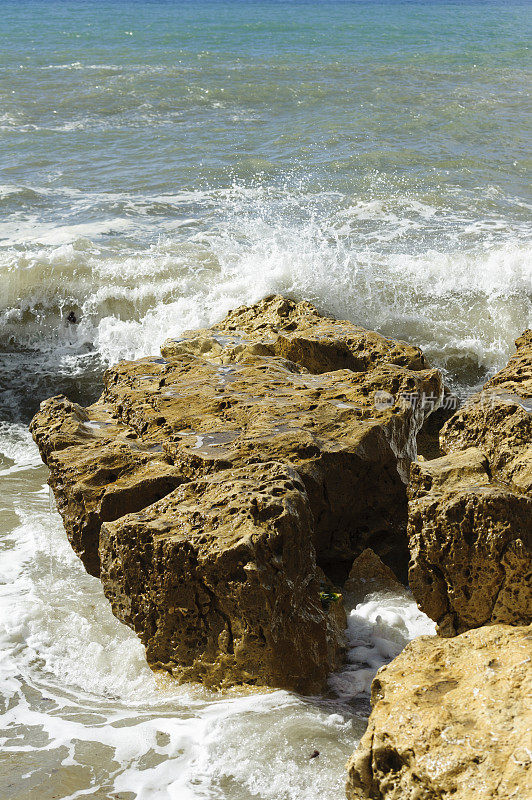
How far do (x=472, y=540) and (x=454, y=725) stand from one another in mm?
929

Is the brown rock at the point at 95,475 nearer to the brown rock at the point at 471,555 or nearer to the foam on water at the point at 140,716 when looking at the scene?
the foam on water at the point at 140,716

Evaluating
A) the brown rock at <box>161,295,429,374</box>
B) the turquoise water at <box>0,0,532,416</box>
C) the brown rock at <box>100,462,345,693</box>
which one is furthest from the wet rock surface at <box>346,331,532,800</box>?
the turquoise water at <box>0,0,532,416</box>

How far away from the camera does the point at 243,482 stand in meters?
3.14

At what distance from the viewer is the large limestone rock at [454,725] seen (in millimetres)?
1837

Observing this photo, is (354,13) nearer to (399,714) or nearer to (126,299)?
(126,299)

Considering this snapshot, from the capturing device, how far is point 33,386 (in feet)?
21.4

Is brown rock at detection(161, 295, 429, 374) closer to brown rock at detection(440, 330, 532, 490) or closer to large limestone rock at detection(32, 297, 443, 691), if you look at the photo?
large limestone rock at detection(32, 297, 443, 691)

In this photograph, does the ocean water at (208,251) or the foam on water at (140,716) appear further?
the ocean water at (208,251)

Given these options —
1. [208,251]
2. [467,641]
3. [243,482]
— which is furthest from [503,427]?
[208,251]

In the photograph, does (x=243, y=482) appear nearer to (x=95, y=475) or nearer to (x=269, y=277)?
(x=95, y=475)

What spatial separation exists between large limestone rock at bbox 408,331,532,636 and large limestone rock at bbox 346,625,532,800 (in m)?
0.54

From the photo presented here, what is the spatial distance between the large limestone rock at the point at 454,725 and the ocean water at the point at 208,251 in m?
0.53

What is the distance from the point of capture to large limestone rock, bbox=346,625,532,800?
1837 millimetres

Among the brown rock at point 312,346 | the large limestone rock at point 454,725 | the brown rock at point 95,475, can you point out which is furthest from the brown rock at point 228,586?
the brown rock at point 312,346
